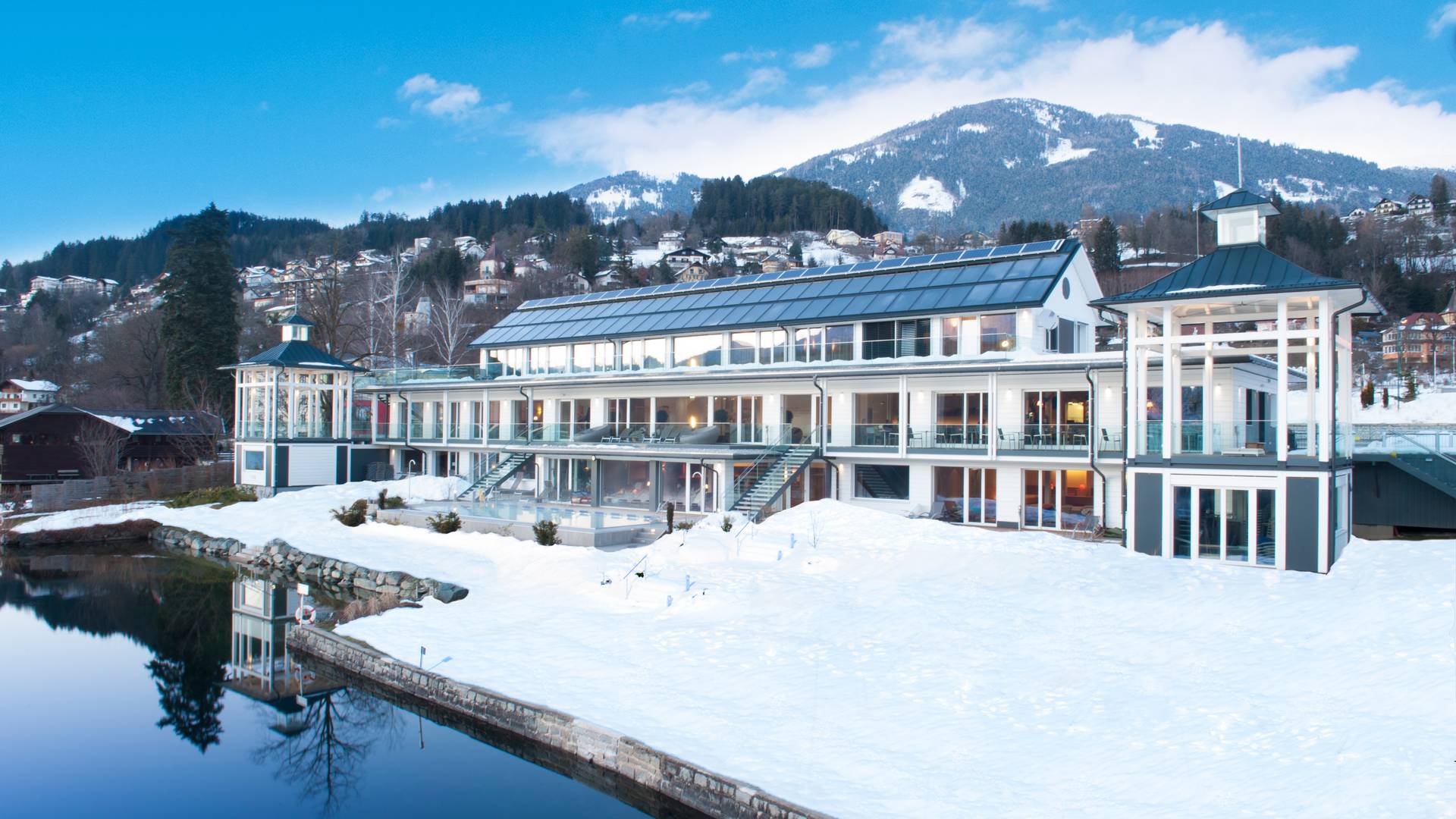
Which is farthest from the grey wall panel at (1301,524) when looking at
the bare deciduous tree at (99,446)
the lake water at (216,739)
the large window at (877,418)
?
the bare deciduous tree at (99,446)

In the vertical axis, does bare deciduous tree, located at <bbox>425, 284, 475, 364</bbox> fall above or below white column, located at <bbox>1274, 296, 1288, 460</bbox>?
above

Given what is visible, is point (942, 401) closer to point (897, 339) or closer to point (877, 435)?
point (877, 435)

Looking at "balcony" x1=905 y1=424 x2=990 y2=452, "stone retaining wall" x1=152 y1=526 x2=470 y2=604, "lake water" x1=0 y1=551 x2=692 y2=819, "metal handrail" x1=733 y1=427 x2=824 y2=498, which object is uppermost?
"balcony" x1=905 y1=424 x2=990 y2=452

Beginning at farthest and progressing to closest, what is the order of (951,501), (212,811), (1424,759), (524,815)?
1. (951,501)
2. (212,811)
3. (524,815)
4. (1424,759)

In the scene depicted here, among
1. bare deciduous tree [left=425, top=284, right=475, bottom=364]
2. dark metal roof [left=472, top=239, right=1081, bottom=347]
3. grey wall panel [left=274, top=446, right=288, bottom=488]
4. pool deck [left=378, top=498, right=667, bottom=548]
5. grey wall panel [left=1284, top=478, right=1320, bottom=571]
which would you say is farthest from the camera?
bare deciduous tree [left=425, top=284, right=475, bottom=364]

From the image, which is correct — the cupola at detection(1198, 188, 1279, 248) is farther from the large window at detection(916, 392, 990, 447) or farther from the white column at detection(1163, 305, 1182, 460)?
the large window at detection(916, 392, 990, 447)

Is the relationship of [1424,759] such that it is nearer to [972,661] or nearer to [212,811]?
[972,661]

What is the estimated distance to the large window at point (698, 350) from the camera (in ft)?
116

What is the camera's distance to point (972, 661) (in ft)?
45.2

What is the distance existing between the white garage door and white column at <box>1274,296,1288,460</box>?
35514 mm

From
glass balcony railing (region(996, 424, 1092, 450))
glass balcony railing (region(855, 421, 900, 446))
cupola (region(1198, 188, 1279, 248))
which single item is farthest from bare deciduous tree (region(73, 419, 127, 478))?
cupola (region(1198, 188, 1279, 248))

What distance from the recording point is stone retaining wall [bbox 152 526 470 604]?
70.5ft

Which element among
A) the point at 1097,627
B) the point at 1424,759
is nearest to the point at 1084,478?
the point at 1097,627

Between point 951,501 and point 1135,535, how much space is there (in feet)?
25.4
